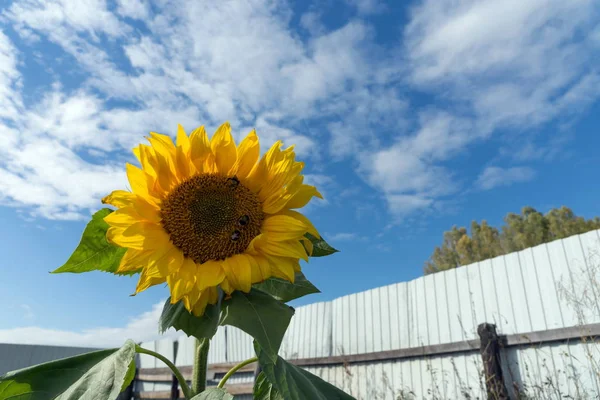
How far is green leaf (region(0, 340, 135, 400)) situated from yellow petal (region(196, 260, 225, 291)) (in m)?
0.15

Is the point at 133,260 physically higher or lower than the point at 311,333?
lower

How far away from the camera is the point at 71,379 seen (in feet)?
2.34

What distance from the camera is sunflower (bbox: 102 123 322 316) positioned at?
0.72 meters

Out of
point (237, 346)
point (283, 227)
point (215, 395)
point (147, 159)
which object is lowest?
point (215, 395)

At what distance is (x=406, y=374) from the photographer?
18.0 feet

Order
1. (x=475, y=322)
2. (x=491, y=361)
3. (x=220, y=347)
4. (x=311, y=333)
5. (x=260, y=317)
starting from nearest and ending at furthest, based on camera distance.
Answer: (x=260, y=317), (x=491, y=361), (x=475, y=322), (x=311, y=333), (x=220, y=347)

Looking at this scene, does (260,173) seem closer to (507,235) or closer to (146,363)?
(146,363)

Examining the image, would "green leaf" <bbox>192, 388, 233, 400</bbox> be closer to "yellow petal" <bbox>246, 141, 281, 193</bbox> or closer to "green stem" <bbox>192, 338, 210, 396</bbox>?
"green stem" <bbox>192, 338, 210, 396</bbox>

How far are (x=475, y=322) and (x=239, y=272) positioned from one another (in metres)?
4.93

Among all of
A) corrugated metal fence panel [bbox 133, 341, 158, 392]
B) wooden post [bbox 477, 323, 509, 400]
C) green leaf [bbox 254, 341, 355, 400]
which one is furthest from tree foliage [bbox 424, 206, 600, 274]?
green leaf [bbox 254, 341, 355, 400]

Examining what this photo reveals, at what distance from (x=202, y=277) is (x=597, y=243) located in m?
4.75

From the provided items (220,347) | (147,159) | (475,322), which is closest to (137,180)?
(147,159)

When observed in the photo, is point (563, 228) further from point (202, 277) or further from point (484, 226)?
point (202, 277)

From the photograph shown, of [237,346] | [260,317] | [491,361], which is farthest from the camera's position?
[237,346]
